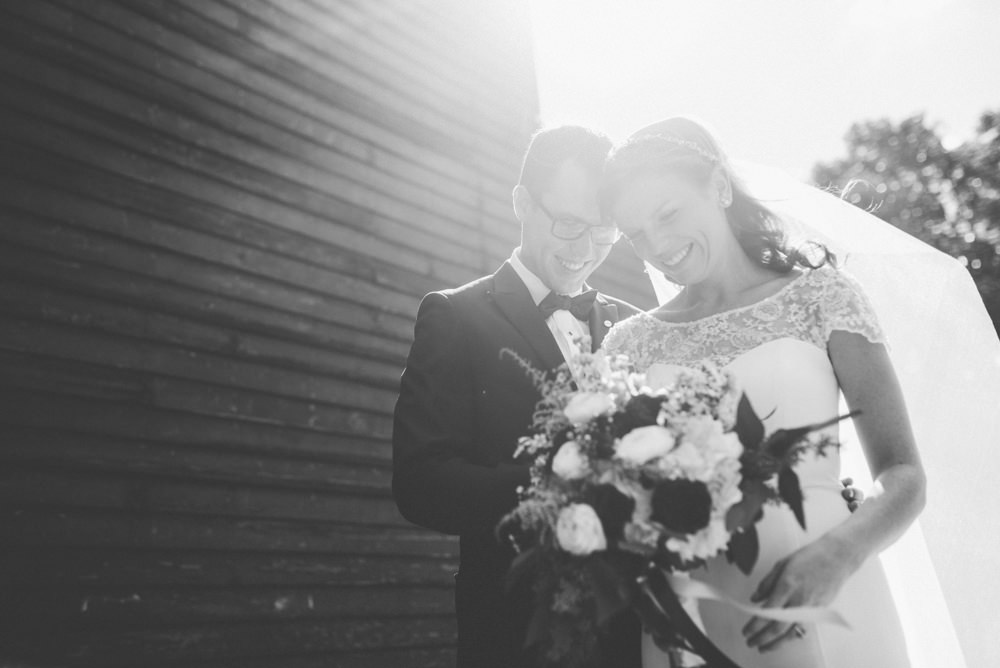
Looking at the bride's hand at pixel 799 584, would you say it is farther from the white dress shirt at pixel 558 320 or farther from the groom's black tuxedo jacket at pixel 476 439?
the white dress shirt at pixel 558 320

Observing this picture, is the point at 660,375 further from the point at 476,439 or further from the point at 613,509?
the point at 613,509

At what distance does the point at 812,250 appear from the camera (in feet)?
8.98

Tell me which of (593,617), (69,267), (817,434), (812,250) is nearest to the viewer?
(593,617)

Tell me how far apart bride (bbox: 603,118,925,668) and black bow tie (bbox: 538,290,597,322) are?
0.20 m

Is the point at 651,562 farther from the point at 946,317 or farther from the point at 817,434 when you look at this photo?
the point at 946,317

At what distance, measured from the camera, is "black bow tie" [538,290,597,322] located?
9.75 ft

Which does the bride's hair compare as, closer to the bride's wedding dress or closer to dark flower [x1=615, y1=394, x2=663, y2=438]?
the bride's wedding dress

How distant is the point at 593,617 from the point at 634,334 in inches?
49.9

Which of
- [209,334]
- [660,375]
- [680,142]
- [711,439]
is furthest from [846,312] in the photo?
[209,334]

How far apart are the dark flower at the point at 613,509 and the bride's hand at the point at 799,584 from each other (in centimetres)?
39

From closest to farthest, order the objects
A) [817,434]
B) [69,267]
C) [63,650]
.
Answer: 1. [817,434]
2. [63,650]
3. [69,267]

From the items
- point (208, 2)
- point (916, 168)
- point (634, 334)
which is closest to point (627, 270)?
point (208, 2)

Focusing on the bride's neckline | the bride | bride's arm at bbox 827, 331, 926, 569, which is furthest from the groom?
bride's arm at bbox 827, 331, 926, 569

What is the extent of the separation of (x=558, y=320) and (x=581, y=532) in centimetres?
145
